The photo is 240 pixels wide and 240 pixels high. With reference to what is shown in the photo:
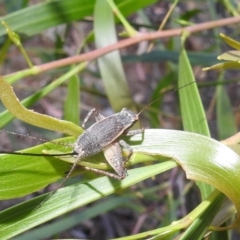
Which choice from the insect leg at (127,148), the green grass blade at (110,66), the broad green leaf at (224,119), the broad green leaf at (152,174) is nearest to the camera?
the broad green leaf at (152,174)

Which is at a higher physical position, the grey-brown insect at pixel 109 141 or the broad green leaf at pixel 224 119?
the broad green leaf at pixel 224 119

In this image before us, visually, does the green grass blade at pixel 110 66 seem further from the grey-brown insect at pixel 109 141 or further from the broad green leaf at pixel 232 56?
the broad green leaf at pixel 232 56

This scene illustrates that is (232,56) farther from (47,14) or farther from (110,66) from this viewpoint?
(47,14)

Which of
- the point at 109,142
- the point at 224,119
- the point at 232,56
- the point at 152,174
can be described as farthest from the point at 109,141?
the point at 224,119

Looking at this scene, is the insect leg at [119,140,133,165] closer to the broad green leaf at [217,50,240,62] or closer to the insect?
the insect

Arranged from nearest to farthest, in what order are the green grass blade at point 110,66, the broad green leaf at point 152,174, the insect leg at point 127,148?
the broad green leaf at point 152,174 → the insect leg at point 127,148 → the green grass blade at point 110,66

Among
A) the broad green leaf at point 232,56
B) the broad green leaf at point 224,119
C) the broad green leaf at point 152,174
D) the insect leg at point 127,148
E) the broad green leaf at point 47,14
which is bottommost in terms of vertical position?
the broad green leaf at point 152,174

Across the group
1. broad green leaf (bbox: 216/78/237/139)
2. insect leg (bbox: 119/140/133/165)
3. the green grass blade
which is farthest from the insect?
broad green leaf (bbox: 216/78/237/139)

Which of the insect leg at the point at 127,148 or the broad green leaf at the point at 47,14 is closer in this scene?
the insect leg at the point at 127,148

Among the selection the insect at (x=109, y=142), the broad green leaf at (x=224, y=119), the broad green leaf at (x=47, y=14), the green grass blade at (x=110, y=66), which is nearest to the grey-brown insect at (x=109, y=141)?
the insect at (x=109, y=142)
